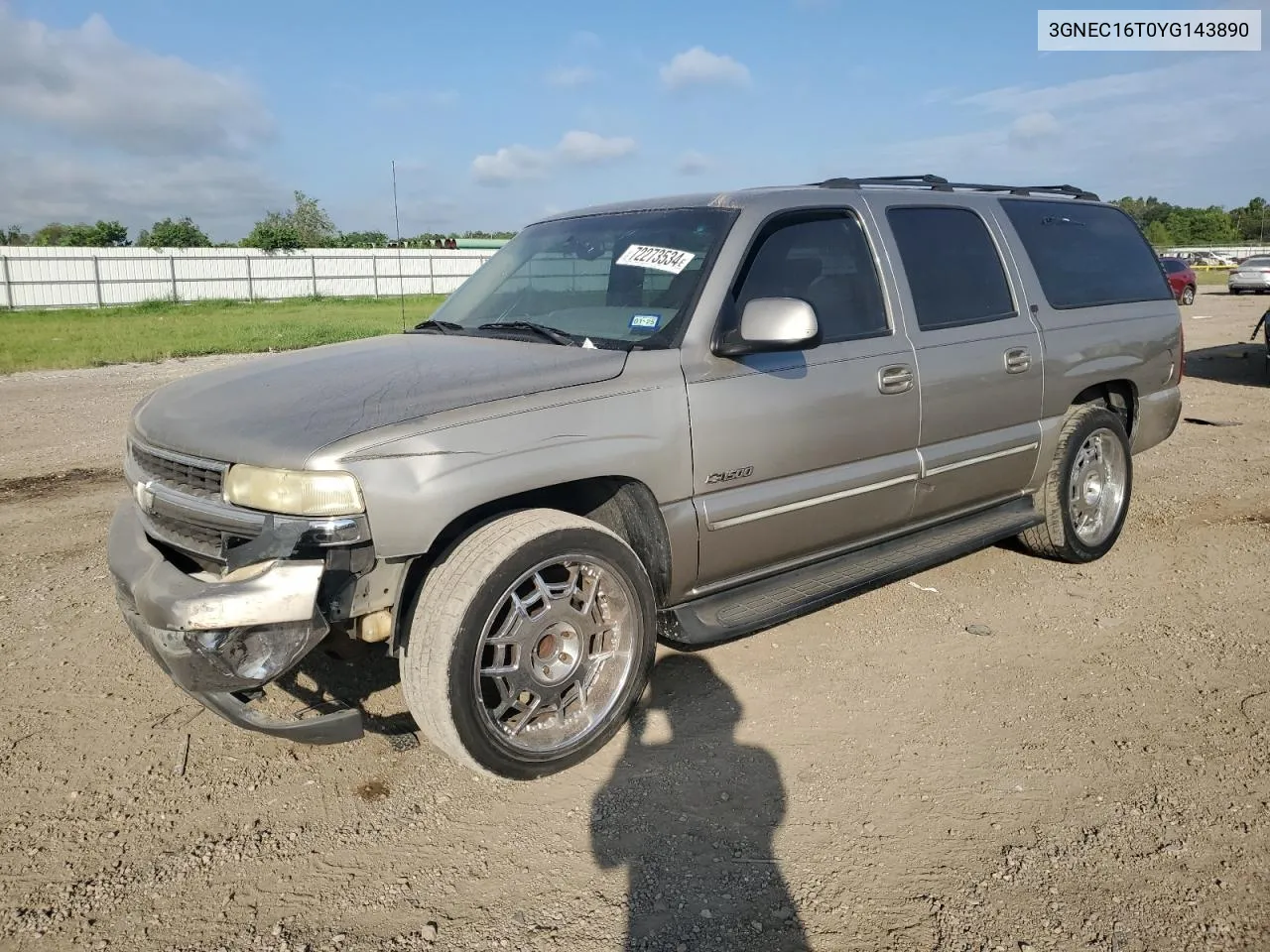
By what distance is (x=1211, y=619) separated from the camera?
4.47 m

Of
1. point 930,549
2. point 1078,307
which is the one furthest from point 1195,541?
point 930,549

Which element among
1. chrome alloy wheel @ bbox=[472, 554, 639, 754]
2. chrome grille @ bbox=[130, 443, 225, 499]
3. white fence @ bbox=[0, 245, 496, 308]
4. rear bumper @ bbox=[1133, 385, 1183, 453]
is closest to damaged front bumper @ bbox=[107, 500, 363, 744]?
chrome grille @ bbox=[130, 443, 225, 499]

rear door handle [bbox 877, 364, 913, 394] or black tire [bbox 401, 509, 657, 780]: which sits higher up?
rear door handle [bbox 877, 364, 913, 394]

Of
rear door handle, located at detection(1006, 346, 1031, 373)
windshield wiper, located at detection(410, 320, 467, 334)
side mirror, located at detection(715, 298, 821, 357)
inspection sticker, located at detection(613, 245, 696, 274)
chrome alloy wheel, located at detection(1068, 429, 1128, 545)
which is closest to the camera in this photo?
side mirror, located at detection(715, 298, 821, 357)

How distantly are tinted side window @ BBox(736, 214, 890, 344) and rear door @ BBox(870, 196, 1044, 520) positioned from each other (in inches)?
7.5

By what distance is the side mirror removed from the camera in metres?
3.35

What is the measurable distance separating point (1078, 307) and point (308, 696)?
420 cm

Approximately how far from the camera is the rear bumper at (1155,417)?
18.1ft

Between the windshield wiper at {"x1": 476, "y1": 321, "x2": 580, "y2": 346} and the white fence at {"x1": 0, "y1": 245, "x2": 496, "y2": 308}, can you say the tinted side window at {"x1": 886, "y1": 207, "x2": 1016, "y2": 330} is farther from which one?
the white fence at {"x1": 0, "y1": 245, "x2": 496, "y2": 308}

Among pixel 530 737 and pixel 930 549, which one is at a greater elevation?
pixel 930 549

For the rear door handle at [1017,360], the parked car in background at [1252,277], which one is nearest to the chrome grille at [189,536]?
the rear door handle at [1017,360]

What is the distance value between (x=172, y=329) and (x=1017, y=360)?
22.0 m

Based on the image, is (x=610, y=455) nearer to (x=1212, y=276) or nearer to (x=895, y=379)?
(x=895, y=379)

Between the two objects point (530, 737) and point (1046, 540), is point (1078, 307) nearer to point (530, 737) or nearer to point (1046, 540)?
point (1046, 540)
